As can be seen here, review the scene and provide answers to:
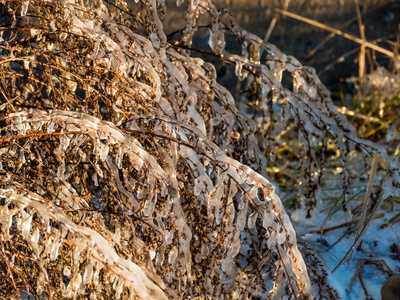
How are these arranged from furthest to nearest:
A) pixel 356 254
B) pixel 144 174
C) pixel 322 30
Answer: pixel 322 30
pixel 356 254
pixel 144 174

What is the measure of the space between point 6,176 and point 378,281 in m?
1.32

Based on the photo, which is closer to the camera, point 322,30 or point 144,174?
point 144,174

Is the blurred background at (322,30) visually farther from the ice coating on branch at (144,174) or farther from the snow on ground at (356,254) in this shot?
the ice coating on branch at (144,174)

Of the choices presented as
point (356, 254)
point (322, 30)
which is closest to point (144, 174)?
point (356, 254)

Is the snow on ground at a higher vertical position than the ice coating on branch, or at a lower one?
lower

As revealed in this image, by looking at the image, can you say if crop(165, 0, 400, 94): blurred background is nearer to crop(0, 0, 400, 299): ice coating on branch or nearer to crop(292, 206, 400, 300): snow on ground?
crop(292, 206, 400, 300): snow on ground

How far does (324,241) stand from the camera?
188 cm

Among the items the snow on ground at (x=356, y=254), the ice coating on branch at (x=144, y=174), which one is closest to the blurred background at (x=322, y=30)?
the snow on ground at (x=356, y=254)

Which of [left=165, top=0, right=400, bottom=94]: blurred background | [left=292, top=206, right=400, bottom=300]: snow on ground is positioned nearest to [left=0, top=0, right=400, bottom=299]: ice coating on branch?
[left=292, top=206, right=400, bottom=300]: snow on ground

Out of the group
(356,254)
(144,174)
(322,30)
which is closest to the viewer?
(144,174)

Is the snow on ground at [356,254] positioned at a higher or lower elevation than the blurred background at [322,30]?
lower

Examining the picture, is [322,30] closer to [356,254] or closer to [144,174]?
[356,254]

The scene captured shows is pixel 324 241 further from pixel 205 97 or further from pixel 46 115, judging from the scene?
pixel 46 115

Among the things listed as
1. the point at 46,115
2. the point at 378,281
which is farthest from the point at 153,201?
the point at 378,281
